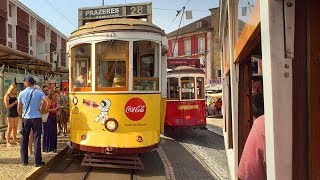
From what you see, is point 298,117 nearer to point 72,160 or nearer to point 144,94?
point 144,94

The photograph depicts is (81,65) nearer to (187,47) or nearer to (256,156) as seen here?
(256,156)

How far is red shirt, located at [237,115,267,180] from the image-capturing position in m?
1.95

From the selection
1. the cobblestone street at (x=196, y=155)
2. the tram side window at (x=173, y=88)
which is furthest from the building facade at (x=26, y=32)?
the cobblestone street at (x=196, y=155)

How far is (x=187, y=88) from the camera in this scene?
13578 millimetres

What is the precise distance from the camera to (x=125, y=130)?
7.23 metres

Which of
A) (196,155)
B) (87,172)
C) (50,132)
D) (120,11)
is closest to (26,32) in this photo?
(120,11)

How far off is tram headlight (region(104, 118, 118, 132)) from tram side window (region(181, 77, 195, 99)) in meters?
6.52

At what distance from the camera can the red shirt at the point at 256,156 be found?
1.95 m

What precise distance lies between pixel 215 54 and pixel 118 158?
4092 cm

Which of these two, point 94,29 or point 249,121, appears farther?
point 94,29

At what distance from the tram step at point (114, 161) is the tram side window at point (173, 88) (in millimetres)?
6230

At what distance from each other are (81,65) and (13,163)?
2450mm

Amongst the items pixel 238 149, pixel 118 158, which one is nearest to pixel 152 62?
pixel 118 158

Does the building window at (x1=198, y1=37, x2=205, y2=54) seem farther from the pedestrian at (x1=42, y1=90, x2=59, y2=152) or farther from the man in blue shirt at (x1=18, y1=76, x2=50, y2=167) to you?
the man in blue shirt at (x1=18, y1=76, x2=50, y2=167)
